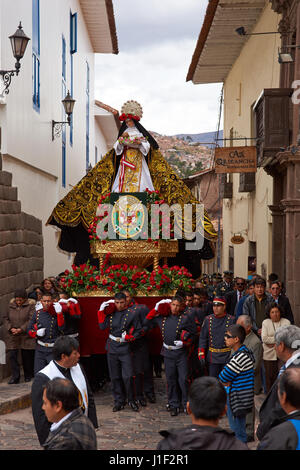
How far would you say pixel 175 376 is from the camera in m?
9.43

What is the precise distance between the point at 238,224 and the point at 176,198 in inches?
461

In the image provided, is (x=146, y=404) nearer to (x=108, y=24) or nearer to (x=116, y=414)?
(x=116, y=414)

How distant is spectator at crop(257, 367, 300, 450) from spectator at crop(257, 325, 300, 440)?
0.94m

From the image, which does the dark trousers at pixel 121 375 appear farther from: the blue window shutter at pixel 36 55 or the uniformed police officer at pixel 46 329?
the blue window shutter at pixel 36 55

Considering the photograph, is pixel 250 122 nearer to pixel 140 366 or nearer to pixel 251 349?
pixel 140 366

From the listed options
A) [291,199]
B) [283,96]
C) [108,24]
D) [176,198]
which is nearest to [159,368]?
[176,198]

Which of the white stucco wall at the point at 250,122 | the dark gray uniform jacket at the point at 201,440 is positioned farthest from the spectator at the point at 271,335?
the white stucco wall at the point at 250,122

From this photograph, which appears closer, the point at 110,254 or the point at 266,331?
the point at 266,331

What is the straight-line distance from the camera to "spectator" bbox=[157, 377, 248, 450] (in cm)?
355

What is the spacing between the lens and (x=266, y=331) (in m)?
9.60

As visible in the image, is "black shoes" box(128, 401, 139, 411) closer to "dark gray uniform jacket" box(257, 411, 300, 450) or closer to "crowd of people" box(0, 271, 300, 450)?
"crowd of people" box(0, 271, 300, 450)

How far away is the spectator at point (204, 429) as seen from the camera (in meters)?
3.55

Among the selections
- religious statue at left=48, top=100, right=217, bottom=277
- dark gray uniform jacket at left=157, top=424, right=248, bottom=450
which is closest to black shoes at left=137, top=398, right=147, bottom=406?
religious statue at left=48, top=100, right=217, bottom=277

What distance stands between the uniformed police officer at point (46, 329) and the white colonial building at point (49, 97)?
124 inches
